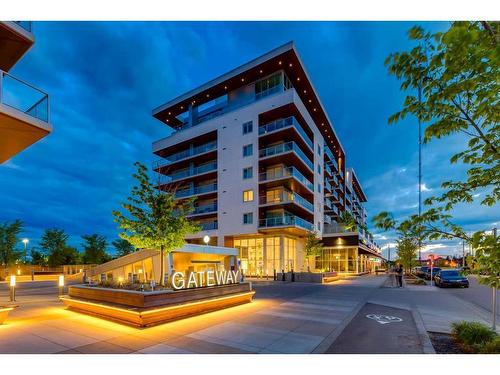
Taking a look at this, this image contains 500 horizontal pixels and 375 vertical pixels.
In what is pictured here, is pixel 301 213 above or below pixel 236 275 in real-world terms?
above

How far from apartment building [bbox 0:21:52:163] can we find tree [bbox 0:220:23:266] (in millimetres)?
Answer: 30371

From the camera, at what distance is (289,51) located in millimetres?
35062

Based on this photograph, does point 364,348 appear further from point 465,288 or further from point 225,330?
point 465,288

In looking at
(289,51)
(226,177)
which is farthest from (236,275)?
(289,51)

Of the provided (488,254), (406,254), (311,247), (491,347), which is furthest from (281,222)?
(488,254)

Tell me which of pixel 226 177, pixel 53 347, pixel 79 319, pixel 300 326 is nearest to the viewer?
pixel 53 347

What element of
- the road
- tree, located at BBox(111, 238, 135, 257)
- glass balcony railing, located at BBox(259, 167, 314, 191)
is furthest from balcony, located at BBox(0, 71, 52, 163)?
tree, located at BBox(111, 238, 135, 257)

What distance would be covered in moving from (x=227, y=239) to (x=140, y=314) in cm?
3208

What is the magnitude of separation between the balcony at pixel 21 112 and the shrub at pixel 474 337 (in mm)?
13970

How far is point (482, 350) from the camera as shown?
6348 mm

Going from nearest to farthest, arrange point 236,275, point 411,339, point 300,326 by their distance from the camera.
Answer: point 411,339 → point 300,326 → point 236,275

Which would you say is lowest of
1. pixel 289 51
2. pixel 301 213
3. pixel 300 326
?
pixel 300 326

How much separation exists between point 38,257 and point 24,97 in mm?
43779

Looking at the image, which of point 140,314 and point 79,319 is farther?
point 79,319
